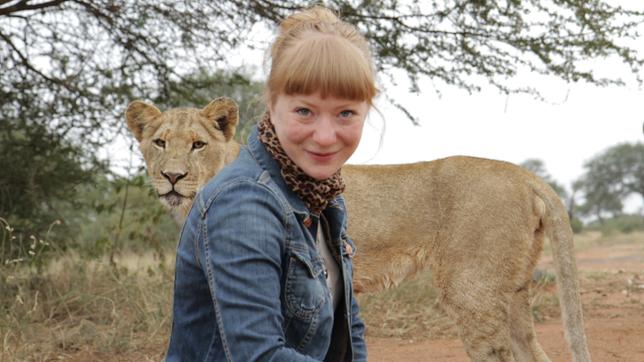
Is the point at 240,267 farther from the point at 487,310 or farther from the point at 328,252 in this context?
the point at 487,310

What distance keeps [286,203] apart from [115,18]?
254 inches

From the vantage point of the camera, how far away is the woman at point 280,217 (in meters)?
1.66

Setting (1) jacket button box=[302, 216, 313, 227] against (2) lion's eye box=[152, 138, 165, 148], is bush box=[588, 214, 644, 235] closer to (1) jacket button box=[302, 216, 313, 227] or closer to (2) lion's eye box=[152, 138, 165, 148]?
(2) lion's eye box=[152, 138, 165, 148]

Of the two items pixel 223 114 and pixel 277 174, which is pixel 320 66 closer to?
pixel 277 174

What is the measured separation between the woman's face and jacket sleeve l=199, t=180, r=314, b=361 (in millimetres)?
197

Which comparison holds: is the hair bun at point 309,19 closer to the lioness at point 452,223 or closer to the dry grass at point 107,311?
the lioness at point 452,223

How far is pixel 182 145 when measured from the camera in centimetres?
450

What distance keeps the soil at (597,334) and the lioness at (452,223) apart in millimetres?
860

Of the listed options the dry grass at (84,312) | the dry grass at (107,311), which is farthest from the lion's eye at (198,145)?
the dry grass at (107,311)

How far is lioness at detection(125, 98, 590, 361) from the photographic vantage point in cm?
454

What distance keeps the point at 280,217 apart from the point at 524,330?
369 centimetres

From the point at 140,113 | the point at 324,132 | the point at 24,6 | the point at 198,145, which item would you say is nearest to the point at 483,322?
the point at 198,145

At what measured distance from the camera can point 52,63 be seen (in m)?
7.96

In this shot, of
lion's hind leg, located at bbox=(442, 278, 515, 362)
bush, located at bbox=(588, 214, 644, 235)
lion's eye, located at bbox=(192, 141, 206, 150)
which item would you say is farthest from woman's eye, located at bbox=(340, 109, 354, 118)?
bush, located at bbox=(588, 214, 644, 235)
